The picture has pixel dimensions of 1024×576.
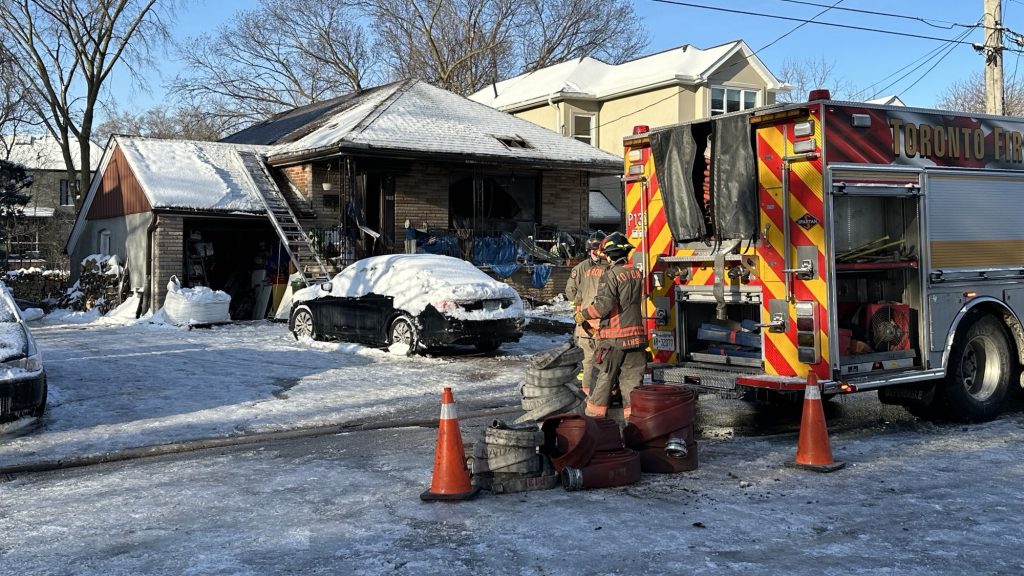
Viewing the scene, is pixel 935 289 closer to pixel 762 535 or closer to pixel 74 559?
pixel 762 535

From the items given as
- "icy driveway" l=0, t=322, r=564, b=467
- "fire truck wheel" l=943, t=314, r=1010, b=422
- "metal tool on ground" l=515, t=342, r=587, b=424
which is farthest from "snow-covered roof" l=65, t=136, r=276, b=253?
"fire truck wheel" l=943, t=314, r=1010, b=422

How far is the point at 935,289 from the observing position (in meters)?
7.98

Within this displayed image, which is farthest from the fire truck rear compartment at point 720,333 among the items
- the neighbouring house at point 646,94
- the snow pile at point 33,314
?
the neighbouring house at point 646,94

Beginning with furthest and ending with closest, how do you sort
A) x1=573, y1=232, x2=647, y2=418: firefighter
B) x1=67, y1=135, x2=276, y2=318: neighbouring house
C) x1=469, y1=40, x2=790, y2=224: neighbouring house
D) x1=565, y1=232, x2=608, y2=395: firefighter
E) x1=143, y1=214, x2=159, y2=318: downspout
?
x1=469, y1=40, x2=790, y2=224: neighbouring house → x1=143, y1=214, x2=159, y2=318: downspout → x1=67, y1=135, x2=276, y2=318: neighbouring house → x1=565, y1=232, x2=608, y2=395: firefighter → x1=573, y1=232, x2=647, y2=418: firefighter

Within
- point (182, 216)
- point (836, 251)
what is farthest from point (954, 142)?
point (182, 216)

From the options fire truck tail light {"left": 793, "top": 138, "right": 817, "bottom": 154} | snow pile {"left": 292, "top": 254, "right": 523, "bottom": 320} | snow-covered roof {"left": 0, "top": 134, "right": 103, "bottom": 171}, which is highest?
snow-covered roof {"left": 0, "top": 134, "right": 103, "bottom": 171}

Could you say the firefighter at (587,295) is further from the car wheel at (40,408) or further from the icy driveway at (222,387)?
the car wheel at (40,408)

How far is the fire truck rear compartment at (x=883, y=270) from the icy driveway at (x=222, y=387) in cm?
374

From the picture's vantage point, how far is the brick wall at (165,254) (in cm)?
2017

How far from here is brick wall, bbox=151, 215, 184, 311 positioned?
20.2 m

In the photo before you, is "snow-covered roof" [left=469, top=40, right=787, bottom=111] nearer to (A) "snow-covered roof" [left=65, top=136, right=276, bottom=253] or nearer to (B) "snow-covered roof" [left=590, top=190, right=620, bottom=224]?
(B) "snow-covered roof" [left=590, top=190, right=620, bottom=224]

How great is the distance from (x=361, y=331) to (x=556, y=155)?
33.0ft

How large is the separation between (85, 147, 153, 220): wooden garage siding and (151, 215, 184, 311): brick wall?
0.64 meters

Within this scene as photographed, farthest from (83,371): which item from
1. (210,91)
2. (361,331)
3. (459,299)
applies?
(210,91)
